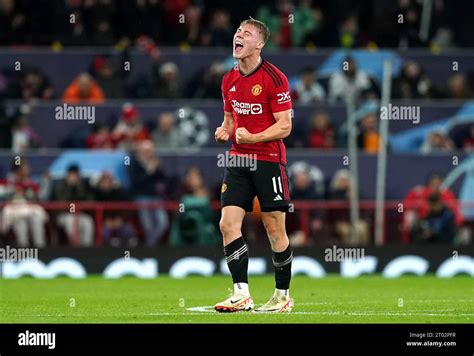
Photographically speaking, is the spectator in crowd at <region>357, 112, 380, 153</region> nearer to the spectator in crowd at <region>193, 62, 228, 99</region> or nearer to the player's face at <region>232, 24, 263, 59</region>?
the spectator in crowd at <region>193, 62, 228, 99</region>

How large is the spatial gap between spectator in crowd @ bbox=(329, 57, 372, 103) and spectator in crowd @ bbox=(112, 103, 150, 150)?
11.8 ft

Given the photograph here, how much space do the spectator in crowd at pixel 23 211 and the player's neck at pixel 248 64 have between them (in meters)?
8.87

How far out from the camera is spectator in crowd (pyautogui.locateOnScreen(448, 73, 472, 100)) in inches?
984

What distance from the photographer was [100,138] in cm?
2311

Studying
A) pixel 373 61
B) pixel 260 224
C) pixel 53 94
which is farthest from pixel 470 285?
pixel 53 94

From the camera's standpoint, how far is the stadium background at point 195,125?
2147 centimetres

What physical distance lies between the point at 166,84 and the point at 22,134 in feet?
8.88

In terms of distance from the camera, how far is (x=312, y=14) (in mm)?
26391

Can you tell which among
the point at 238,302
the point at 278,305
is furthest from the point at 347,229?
the point at 238,302

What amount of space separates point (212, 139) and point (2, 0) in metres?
5.01

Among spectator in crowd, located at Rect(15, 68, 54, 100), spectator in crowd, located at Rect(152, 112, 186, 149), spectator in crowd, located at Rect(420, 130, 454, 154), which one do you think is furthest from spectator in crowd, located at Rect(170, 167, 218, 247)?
spectator in crowd, located at Rect(420, 130, 454, 154)

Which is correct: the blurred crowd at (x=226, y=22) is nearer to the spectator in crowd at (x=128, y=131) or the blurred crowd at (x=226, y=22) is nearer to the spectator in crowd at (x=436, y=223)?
the spectator in crowd at (x=128, y=131)
